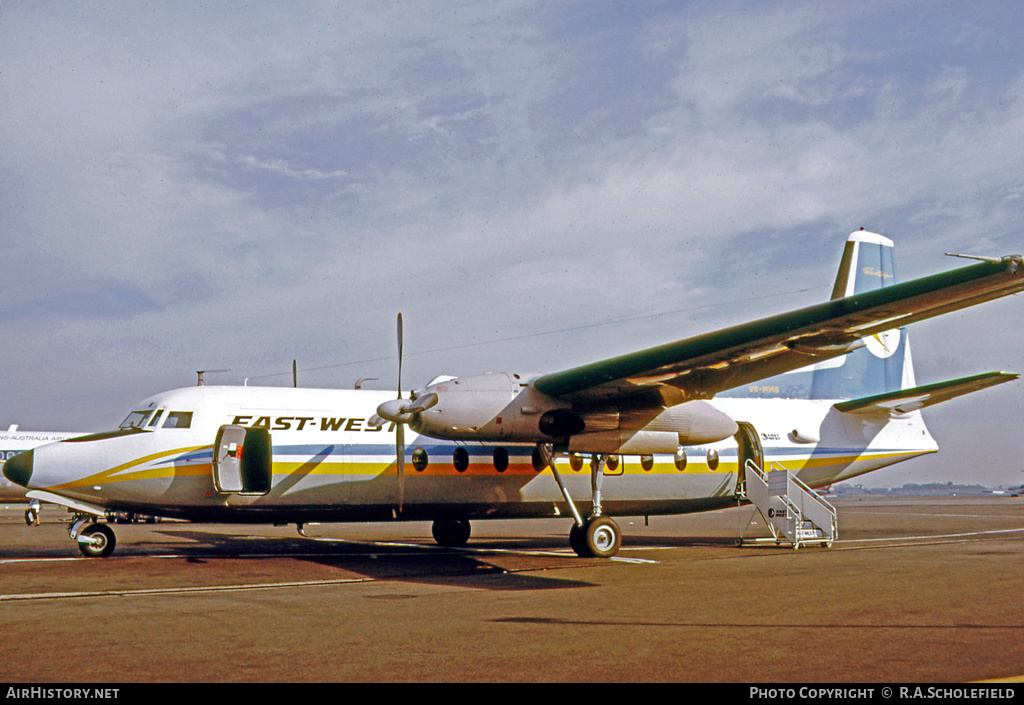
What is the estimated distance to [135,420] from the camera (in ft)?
52.2

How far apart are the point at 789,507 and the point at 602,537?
17.3 feet

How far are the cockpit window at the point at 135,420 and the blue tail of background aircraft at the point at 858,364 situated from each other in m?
14.1

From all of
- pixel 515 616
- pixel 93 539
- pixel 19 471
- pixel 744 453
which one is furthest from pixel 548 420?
pixel 19 471

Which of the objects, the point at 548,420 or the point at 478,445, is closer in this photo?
the point at 548,420

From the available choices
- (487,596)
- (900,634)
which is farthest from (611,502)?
(900,634)

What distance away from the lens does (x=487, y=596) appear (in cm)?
1066

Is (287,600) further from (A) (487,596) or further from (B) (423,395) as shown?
(B) (423,395)

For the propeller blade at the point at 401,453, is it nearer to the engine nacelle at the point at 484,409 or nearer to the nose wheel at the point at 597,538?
the engine nacelle at the point at 484,409

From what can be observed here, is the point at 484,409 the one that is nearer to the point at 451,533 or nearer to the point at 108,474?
the point at 451,533

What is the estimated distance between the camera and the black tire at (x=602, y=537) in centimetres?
1623

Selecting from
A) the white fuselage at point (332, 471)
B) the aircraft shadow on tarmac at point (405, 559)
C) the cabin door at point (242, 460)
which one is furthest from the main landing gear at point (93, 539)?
the cabin door at point (242, 460)

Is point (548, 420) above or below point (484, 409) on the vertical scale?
below

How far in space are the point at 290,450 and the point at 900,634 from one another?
1144 cm

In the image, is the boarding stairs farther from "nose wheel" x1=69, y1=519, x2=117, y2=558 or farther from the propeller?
"nose wheel" x1=69, y1=519, x2=117, y2=558
